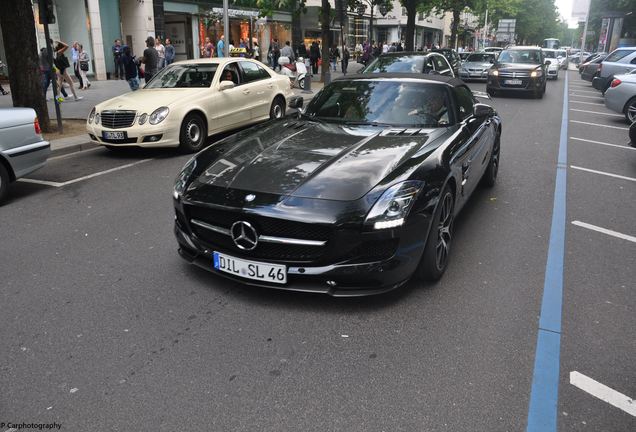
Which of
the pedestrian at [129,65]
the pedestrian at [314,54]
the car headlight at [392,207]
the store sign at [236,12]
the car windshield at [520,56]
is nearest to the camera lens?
the car headlight at [392,207]

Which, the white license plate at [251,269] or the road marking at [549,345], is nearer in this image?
the road marking at [549,345]

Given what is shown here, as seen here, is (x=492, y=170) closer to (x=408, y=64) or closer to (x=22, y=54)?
(x=408, y=64)

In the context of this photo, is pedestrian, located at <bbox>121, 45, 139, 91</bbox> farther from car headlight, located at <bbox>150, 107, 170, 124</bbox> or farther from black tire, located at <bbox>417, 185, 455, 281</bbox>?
black tire, located at <bbox>417, 185, 455, 281</bbox>

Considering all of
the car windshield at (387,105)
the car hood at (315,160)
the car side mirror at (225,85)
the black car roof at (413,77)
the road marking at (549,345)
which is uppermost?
the black car roof at (413,77)

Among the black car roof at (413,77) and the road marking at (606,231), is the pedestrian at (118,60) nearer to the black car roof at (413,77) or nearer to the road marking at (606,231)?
the black car roof at (413,77)

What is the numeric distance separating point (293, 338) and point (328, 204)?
33.8 inches

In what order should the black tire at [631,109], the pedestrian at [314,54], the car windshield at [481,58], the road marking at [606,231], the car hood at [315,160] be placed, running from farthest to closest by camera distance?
the car windshield at [481,58] < the pedestrian at [314,54] < the black tire at [631,109] < the road marking at [606,231] < the car hood at [315,160]

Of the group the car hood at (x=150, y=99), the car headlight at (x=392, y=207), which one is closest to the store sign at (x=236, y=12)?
the car hood at (x=150, y=99)

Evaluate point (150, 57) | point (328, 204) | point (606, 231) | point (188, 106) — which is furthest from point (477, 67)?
point (328, 204)

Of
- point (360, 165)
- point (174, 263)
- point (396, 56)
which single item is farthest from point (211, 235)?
point (396, 56)

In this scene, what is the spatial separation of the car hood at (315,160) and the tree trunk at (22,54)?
24.6 ft

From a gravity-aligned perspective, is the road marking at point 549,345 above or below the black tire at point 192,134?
below

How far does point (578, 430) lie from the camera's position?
2.51 m

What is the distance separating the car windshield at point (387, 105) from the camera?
491cm
